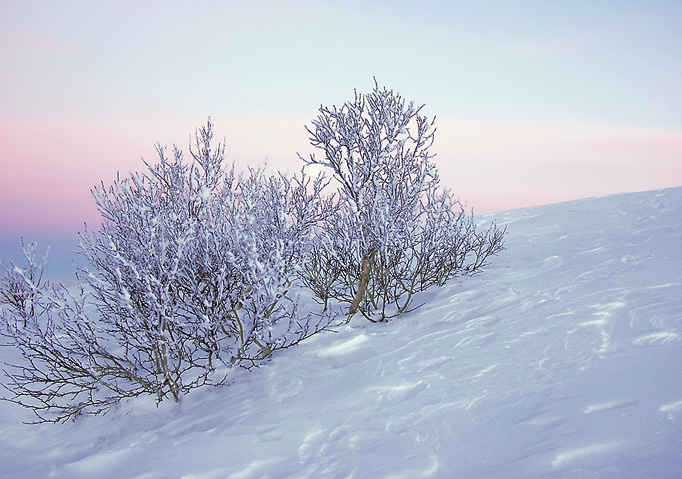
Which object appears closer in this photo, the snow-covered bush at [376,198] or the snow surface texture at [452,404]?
the snow surface texture at [452,404]

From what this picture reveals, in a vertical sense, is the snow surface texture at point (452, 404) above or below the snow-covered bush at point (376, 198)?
below

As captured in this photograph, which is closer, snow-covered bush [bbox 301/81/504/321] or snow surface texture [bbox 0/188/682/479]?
snow surface texture [bbox 0/188/682/479]

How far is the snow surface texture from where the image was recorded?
306cm

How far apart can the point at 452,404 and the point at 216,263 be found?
3.50m

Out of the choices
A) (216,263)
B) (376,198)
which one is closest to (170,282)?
(216,263)

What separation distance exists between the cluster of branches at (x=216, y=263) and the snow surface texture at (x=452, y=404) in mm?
492

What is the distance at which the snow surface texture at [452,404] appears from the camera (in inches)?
121

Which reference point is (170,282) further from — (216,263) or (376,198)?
(376,198)

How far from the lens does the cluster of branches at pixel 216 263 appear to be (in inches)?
220

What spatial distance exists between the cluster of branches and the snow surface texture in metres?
0.49

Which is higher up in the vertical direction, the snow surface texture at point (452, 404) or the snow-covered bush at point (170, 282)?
the snow-covered bush at point (170, 282)

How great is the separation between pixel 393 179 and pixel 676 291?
13.1 ft

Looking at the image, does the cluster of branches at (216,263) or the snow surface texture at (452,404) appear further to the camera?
the cluster of branches at (216,263)

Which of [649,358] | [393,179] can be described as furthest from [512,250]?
[649,358]
